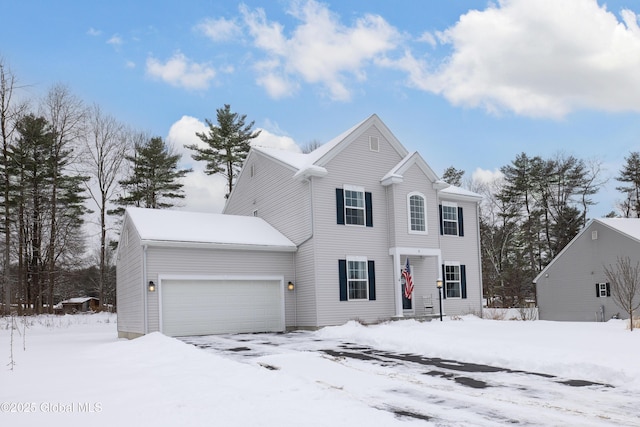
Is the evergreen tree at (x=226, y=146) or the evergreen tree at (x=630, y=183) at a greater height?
the evergreen tree at (x=226, y=146)

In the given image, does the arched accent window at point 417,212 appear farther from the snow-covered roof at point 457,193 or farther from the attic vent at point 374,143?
the attic vent at point 374,143

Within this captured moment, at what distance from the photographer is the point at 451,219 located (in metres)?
24.0

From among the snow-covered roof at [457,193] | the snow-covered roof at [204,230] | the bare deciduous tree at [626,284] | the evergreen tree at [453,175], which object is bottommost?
the bare deciduous tree at [626,284]

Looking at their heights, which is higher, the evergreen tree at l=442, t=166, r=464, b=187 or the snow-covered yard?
the evergreen tree at l=442, t=166, r=464, b=187

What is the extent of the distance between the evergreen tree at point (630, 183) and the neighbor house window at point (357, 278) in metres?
34.2

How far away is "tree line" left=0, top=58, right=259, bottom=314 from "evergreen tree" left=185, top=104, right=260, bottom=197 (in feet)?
8.14

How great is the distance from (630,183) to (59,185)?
4440 centimetres

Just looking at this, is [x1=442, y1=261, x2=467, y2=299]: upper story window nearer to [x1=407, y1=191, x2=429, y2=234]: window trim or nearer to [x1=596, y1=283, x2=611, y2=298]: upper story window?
[x1=407, y1=191, x2=429, y2=234]: window trim

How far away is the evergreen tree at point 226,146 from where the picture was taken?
41.4 m

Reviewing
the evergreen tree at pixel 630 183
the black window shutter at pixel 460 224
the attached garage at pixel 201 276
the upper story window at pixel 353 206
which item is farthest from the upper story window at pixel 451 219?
the evergreen tree at pixel 630 183

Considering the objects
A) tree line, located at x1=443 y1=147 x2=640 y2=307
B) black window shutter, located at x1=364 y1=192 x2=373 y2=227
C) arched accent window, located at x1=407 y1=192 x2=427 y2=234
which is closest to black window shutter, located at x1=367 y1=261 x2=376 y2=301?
black window shutter, located at x1=364 y1=192 x2=373 y2=227

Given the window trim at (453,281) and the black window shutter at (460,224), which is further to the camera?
the black window shutter at (460,224)

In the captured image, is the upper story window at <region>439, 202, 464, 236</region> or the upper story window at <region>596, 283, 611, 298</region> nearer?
the upper story window at <region>439, 202, 464, 236</region>

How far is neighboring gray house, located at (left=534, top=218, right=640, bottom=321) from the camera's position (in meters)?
28.0
